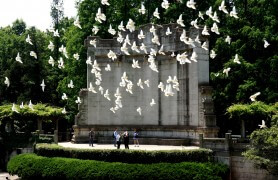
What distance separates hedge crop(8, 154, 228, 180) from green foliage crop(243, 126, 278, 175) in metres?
2.71

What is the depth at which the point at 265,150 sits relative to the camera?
2722 centimetres

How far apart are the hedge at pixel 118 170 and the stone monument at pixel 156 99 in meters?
5.97

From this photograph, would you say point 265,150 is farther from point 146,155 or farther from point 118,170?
point 118,170

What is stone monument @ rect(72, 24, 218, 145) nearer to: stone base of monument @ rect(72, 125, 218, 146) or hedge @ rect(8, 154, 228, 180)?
stone base of monument @ rect(72, 125, 218, 146)

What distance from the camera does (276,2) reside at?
39.6 m

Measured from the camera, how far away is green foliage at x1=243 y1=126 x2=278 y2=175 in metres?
26.4

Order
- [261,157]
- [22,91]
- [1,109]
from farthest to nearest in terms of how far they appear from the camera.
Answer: [22,91]
[1,109]
[261,157]

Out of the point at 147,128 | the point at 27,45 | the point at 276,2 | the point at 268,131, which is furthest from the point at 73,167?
the point at 27,45

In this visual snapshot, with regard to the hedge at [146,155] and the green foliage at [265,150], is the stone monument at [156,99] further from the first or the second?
the green foliage at [265,150]

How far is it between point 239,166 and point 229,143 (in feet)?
5.36

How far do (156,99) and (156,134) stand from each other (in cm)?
311

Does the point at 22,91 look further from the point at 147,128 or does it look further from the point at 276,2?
the point at 276,2

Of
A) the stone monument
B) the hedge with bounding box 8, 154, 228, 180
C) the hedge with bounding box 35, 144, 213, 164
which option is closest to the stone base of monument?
the stone monument

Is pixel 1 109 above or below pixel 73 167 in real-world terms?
above
